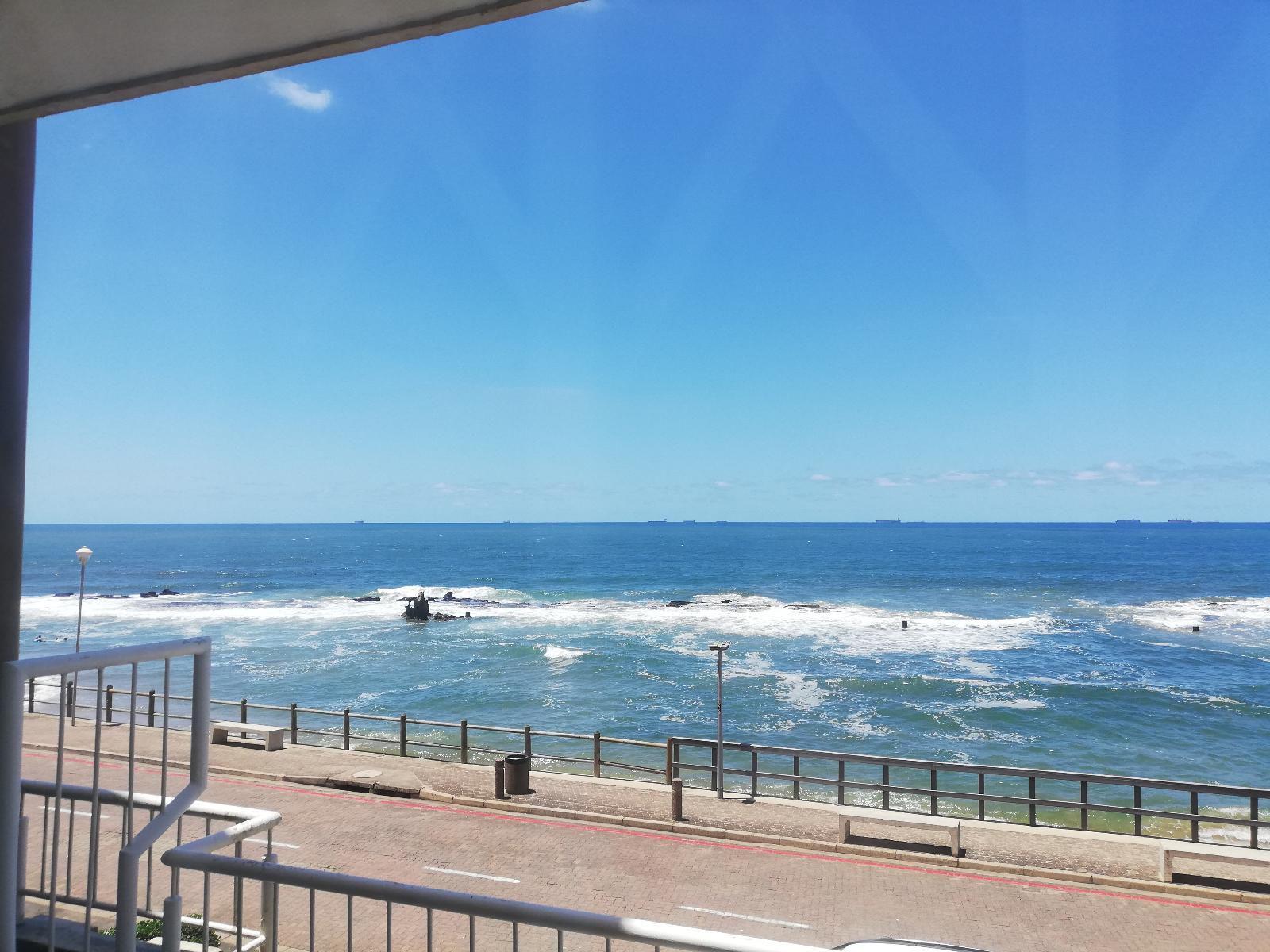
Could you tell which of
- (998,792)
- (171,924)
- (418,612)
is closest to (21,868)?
(171,924)

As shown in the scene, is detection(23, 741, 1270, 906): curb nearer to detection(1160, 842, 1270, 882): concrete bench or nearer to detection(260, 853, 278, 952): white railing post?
detection(1160, 842, 1270, 882): concrete bench

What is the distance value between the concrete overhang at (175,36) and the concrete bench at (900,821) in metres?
12.9

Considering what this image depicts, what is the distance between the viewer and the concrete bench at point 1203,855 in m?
11.5

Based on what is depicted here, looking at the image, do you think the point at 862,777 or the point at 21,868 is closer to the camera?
the point at 21,868

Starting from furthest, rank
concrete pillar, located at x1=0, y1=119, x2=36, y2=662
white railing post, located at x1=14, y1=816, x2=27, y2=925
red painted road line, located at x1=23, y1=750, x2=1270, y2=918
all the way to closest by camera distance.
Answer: red painted road line, located at x1=23, y1=750, x2=1270, y2=918 → white railing post, located at x1=14, y1=816, x2=27, y2=925 → concrete pillar, located at x1=0, y1=119, x2=36, y2=662

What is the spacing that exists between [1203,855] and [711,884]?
7.03 metres

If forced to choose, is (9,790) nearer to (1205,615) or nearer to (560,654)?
(560,654)

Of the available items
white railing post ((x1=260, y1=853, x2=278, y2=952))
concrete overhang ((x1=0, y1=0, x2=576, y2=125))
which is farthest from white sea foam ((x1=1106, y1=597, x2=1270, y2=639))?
concrete overhang ((x1=0, y1=0, x2=576, y2=125))

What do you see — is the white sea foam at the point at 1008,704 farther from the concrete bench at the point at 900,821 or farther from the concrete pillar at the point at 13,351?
the concrete pillar at the point at 13,351

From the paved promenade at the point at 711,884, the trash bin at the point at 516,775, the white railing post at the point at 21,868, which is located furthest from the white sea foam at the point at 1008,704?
the white railing post at the point at 21,868

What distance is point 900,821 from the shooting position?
42.7 feet

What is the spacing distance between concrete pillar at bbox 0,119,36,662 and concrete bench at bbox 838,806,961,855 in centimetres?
1234

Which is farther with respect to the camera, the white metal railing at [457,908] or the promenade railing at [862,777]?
the promenade railing at [862,777]

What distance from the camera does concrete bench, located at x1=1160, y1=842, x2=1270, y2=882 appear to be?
11500 mm
